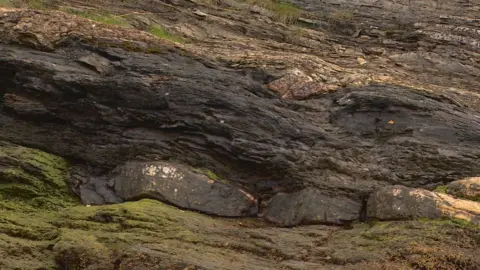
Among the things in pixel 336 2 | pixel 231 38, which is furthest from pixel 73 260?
pixel 336 2

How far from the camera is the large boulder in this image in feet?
39.9

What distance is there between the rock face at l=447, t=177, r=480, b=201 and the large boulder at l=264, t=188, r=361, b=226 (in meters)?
2.50

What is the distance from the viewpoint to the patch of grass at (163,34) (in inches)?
712

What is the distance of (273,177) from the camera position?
13539mm

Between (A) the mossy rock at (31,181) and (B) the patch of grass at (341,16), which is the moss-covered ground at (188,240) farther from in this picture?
(B) the patch of grass at (341,16)

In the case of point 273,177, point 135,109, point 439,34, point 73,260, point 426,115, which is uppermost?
point 439,34

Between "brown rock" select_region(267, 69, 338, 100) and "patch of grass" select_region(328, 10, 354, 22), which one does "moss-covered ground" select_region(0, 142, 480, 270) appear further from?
"patch of grass" select_region(328, 10, 354, 22)

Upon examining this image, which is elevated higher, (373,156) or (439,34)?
(439,34)

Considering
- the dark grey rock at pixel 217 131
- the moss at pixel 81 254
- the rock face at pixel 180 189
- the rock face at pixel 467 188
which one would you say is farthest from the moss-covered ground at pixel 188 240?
the dark grey rock at pixel 217 131

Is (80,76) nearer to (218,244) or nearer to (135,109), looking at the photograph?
(135,109)

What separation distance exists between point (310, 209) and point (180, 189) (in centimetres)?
363

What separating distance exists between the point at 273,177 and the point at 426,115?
18.1 feet

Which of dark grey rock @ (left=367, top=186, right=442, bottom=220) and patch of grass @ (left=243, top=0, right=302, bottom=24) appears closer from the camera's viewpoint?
dark grey rock @ (left=367, top=186, right=442, bottom=220)

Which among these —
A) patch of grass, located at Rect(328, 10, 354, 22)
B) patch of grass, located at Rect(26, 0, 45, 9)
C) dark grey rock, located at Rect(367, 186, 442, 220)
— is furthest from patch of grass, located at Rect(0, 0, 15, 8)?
patch of grass, located at Rect(328, 10, 354, 22)
